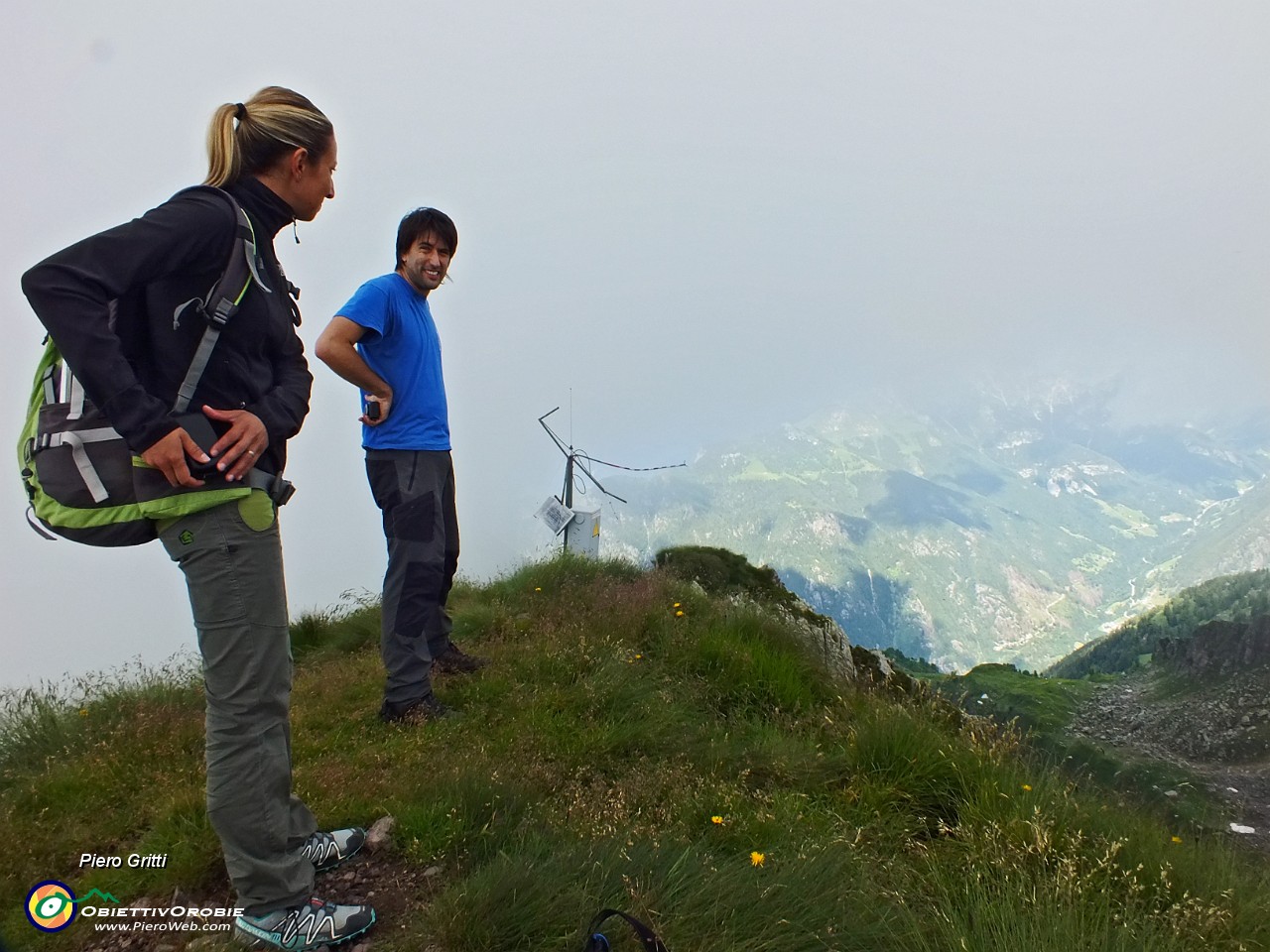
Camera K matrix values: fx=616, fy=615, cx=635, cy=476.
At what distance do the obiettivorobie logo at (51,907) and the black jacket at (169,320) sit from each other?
6.53ft

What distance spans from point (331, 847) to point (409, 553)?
5.97 feet

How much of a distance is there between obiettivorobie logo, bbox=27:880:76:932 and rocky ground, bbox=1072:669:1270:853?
2032cm

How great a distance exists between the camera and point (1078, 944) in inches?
80.1

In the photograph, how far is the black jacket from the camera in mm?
1631

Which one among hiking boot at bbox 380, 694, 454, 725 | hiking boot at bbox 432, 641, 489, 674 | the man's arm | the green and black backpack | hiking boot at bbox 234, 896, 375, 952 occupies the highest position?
the man's arm

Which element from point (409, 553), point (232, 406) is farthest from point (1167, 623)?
point (232, 406)

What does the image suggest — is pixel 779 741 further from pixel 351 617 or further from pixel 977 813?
pixel 351 617

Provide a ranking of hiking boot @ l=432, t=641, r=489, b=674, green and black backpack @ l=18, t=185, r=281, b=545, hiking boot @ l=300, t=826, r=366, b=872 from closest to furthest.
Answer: green and black backpack @ l=18, t=185, r=281, b=545 → hiking boot @ l=300, t=826, r=366, b=872 → hiking boot @ l=432, t=641, r=489, b=674

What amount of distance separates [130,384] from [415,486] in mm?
2407

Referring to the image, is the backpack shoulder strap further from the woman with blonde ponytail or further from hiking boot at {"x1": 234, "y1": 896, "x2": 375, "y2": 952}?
hiking boot at {"x1": 234, "y1": 896, "x2": 375, "y2": 952}

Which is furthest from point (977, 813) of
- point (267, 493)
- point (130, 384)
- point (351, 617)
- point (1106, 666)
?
point (1106, 666)

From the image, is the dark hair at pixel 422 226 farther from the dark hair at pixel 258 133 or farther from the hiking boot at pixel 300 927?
the hiking boot at pixel 300 927

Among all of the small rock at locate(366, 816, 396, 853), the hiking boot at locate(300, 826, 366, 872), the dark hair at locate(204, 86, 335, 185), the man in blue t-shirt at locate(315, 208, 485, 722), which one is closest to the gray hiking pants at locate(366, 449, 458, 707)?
the man in blue t-shirt at locate(315, 208, 485, 722)

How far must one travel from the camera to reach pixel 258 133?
7.00 ft
